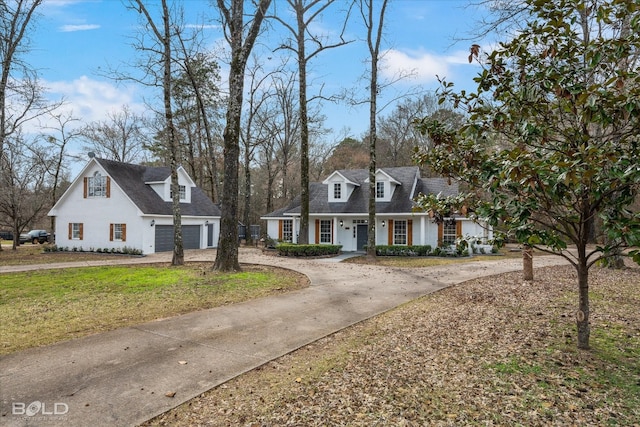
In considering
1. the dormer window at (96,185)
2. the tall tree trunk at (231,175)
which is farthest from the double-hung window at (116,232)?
the tall tree trunk at (231,175)

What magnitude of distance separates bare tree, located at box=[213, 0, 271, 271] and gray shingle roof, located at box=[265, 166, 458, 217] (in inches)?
414

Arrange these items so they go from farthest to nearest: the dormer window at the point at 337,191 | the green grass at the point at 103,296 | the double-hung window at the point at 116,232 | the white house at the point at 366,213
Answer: the dormer window at the point at 337,191 < the double-hung window at the point at 116,232 < the white house at the point at 366,213 < the green grass at the point at 103,296

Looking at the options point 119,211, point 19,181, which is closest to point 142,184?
point 119,211

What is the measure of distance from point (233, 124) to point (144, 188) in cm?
1443

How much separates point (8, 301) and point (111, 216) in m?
15.1

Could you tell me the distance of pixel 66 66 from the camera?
1288cm

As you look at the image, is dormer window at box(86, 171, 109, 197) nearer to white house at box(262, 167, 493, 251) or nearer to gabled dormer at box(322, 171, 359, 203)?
white house at box(262, 167, 493, 251)

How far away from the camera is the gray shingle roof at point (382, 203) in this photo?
21.3m

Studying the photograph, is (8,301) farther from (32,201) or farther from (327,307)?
(32,201)

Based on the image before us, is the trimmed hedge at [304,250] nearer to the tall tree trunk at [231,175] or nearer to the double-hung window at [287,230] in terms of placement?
the double-hung window at [287,230]

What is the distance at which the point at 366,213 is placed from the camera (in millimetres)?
20875

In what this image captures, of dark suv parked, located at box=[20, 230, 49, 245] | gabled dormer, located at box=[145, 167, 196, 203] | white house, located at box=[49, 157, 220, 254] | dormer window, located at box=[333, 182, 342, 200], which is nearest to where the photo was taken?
white house, located at box=[49, 157, 220, 254]

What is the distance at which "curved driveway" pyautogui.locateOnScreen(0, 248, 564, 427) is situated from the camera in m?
3.28

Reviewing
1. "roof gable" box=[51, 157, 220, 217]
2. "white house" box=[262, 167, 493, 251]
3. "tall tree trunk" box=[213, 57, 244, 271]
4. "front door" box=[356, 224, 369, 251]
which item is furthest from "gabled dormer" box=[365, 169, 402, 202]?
"roof gable" box=[51, 157, 220, 217]
